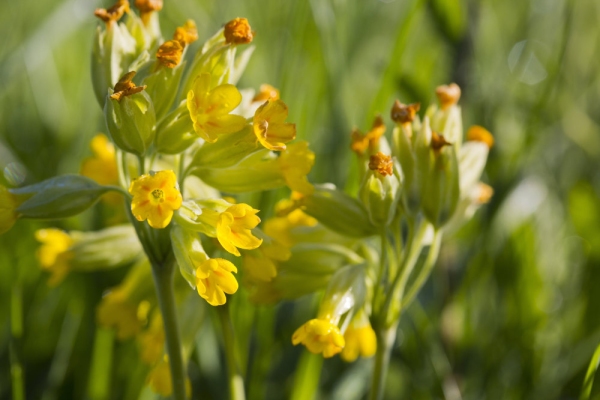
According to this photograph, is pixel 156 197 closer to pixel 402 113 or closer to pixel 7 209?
pixel 7 209

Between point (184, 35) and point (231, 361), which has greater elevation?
point (184, 35)

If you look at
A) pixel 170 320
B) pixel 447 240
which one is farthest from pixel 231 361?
pixel 447 240

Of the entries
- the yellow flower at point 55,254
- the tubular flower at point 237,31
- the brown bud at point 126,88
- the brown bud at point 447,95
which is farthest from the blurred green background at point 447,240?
the brown bud at point 126,88

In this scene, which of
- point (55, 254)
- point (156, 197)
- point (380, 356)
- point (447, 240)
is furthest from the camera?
point (447, 240)

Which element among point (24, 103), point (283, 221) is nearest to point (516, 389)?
point (283, 221)

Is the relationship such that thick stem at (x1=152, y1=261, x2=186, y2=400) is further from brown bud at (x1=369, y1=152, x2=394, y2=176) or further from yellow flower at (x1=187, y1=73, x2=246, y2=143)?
brown bud at (x1=369, y1=152, x2=394, y2=176)

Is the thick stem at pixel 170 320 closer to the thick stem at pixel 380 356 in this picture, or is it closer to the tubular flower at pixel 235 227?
the tubular flower at pixel 235 227
